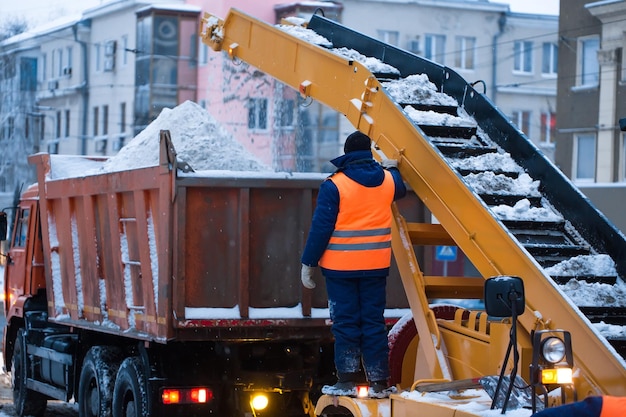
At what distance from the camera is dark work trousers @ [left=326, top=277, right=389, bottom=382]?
652 cm

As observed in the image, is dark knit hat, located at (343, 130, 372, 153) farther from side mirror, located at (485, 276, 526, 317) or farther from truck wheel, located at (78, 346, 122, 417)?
truck wheel, located at (78, 346, 122, 417)

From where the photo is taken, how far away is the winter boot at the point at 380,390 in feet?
21.1

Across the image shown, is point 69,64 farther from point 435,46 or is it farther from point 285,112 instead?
point 435,46

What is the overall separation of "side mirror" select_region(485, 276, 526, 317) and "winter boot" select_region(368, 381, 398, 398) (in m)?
1.65

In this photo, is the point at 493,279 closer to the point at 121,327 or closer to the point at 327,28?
the point at 327,28

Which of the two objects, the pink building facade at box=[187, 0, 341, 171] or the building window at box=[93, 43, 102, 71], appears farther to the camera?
the building window at box=[93, 43, 102, 71]

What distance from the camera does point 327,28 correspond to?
8648 mm

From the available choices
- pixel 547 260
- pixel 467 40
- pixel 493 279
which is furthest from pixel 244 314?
pixel 467 40

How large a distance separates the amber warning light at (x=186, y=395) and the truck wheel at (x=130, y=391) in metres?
0.20

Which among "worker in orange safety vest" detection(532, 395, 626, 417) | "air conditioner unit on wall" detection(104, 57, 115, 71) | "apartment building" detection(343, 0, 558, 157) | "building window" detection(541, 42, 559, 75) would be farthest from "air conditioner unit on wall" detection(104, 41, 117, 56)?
"worker in orange safety vest" detection(532, 395, 626, 417)

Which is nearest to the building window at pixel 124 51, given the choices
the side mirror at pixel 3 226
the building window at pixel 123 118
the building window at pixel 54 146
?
the building window at pixel 123 118

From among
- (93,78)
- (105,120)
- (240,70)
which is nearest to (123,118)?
(105,120)

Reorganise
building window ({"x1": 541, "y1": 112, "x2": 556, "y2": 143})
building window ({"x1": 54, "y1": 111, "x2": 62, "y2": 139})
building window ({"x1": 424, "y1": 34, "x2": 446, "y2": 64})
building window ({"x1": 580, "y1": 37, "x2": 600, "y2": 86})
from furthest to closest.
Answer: building window ({"x1": 54, "y1": 111, "x2": 62, "y2": 139}) → building window ({"x1": 541, "y1": 112, "x2": 556, "y2": 143}) → building window ({"x1": 424, "y1": 34, "x2": 446, "y2": 64}) → building window ({"x1": 580, "y1": 37, "x2": 600, "y2": 86})

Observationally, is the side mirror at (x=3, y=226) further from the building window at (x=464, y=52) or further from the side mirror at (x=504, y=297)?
the building window at (x=464, y=52)
